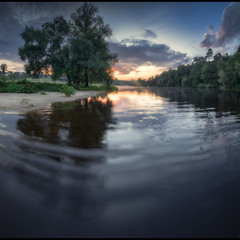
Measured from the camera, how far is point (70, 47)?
36.2 meters

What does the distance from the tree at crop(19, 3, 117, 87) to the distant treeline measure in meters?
55.5

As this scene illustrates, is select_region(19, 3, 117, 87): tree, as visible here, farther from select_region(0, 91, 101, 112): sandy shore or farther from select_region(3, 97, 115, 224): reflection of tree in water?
select_region(3, 97, 115, 224): reflection of tree in water

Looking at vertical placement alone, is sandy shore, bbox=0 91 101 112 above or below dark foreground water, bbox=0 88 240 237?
above

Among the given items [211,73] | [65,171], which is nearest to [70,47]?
[65,171]

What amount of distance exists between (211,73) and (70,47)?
8301 centimetres

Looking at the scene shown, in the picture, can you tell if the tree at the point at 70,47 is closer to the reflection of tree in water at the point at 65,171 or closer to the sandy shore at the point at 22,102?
the sandy shore at the point at 22,102

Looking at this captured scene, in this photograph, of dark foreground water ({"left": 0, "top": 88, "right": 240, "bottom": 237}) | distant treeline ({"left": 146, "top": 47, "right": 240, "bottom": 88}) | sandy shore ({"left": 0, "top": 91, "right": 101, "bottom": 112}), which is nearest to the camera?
dark foreground water ({"left": 0, "top": 88, "right": 240, "bottom": 237})

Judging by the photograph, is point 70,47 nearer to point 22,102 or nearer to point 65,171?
point 22,102

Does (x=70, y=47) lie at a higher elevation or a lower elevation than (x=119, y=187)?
higher

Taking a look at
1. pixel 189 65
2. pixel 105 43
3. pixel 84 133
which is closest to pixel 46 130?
pixel 84 133

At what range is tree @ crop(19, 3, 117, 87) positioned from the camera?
117ft

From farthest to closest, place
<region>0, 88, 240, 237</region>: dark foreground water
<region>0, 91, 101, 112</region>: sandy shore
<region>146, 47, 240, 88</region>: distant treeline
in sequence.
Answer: <region>146, 47, 240, 88</region>: distant treeline < <region>0, 91, 101, 112</region>: sandy shore < <region>0, 88, 240, 237</region>: dark foreground water

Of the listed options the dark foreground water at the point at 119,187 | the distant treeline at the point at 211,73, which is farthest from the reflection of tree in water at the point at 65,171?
the distant treeline at the point at 211,73

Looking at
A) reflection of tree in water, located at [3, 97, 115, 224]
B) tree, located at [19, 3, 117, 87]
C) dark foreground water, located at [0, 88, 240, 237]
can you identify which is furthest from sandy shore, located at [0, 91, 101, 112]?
tree, located at [19, 3, 117, 87]
